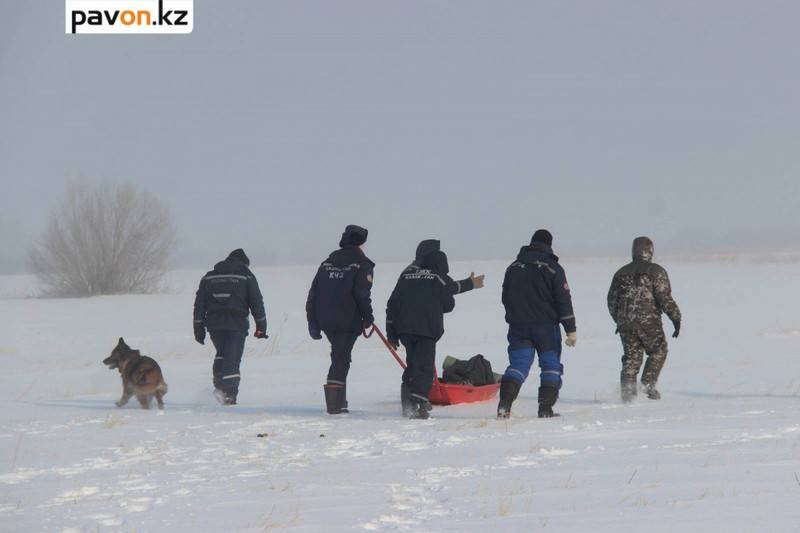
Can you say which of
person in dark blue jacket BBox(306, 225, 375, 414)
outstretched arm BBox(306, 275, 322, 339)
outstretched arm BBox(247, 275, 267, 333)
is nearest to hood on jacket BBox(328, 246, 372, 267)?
person in dark blue jacket BBox(306, 225, 375, 414)

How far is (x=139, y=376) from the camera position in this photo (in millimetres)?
10836

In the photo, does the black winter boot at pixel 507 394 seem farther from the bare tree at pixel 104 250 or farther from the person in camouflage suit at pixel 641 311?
the bare tree at pixel 104 250

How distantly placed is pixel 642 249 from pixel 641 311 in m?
0.65

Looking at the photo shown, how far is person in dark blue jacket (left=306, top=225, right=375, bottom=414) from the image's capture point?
33.4ft

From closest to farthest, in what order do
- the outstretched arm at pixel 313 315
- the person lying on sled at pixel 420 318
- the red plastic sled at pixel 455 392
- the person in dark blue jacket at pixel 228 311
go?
the person lying on sled at pixel 420 318
the outstretched arm at pixel 313 315
the red plastic sled at pixel 455 392
the person in dark blue jacket at pixel 228 311

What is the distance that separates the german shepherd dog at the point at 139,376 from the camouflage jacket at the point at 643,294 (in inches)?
189

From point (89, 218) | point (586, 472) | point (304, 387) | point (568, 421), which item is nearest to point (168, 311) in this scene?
point (89, 218)

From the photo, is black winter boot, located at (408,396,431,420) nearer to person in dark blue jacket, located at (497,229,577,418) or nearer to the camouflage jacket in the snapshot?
person in dark blue jacket, located at (497,229,577,418)

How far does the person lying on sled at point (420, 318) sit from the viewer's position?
9.81 meters

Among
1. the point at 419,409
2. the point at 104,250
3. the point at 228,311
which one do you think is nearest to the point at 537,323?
the point at 419,409

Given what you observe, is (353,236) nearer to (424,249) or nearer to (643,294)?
(424,249)

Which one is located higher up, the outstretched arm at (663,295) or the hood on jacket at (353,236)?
the hood on jacket at (353,236)

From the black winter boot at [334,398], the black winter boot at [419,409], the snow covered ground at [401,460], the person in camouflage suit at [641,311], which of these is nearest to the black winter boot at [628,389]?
the person in camouflage suit at [641,311]

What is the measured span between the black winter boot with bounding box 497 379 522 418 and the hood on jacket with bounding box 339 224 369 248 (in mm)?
2128
